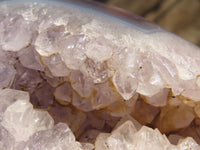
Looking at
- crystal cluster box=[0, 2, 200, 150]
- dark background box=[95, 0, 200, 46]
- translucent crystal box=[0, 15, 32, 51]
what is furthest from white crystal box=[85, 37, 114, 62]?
dark background box=[95, 0, 200, 46]

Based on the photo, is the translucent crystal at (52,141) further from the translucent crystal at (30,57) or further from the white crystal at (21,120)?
the translucent crystal at (30,57)

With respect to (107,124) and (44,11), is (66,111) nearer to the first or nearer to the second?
(107,124)

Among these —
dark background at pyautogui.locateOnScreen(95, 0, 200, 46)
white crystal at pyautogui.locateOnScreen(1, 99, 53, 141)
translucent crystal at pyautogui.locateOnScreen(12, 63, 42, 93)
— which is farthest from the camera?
dark background at pyautogui.locateOnScreen(95, 0, 200, 46)

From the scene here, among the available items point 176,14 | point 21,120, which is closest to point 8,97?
point 21,120

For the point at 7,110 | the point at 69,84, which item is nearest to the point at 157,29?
the point at 69,84

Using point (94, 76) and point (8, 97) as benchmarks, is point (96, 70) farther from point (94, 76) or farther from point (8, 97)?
point (8, 97)

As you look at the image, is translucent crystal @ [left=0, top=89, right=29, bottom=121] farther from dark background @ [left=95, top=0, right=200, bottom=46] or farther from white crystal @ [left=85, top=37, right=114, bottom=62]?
dark background @ [left=95, top=0, right=200, bottom=46]
